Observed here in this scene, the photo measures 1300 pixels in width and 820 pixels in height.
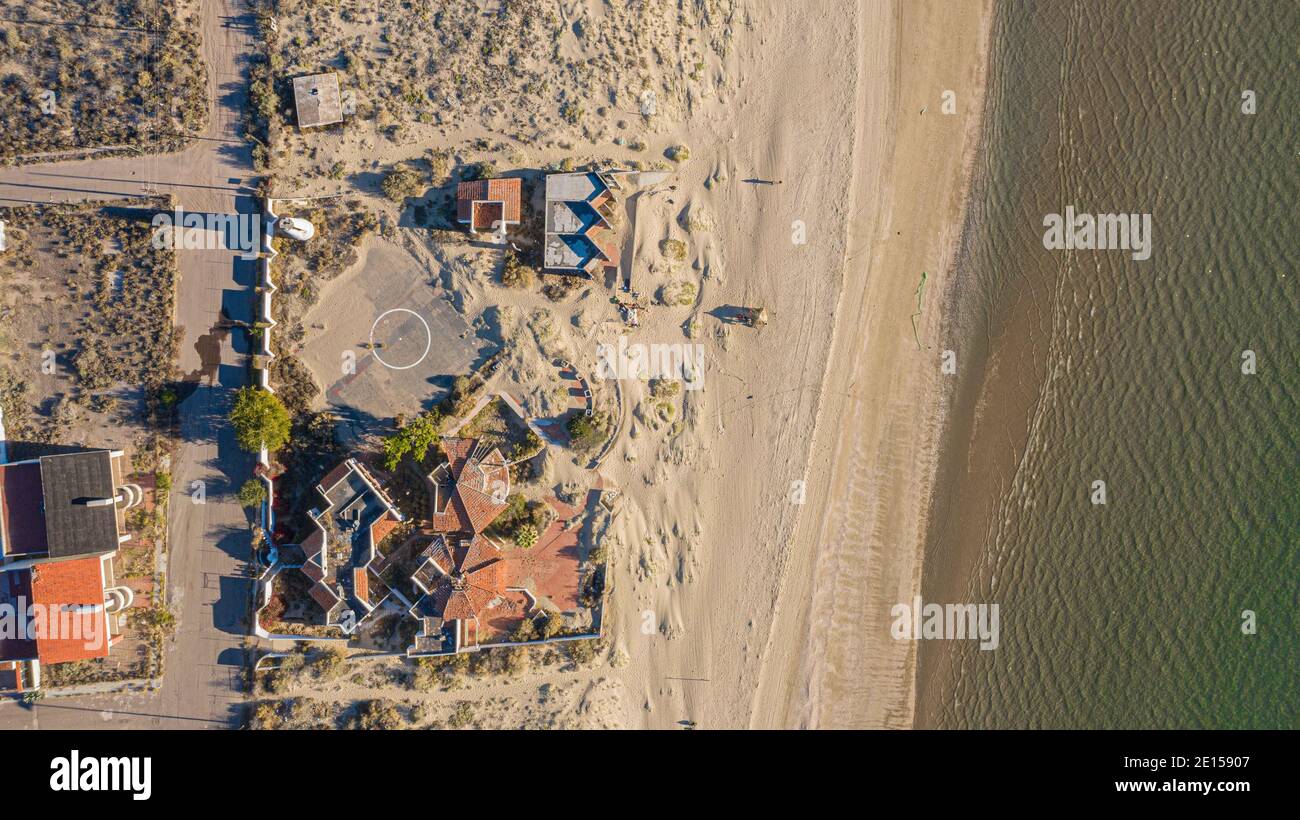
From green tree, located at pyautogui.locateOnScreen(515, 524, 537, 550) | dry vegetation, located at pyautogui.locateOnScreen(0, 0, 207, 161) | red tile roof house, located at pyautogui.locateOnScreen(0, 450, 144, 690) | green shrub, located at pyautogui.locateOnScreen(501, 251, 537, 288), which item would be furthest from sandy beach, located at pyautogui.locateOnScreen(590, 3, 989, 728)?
dry vegetation, located at pyautogui.locateOnScreen(0, 0, 207, 161)

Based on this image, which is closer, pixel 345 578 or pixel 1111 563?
pixel 345 578

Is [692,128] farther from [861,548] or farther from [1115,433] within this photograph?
[1115,433]

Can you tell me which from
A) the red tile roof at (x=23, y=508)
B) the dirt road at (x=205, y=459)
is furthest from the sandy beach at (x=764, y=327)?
the red tile roof at (x=23, y=508)


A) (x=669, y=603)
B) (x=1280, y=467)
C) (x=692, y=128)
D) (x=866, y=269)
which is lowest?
(x=669, y=603)

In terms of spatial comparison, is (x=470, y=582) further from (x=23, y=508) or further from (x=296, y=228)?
(x=23, y=508)

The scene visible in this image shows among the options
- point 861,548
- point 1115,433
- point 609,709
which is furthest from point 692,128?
point 609,709

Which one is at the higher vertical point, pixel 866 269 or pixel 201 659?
pixel 866 269
